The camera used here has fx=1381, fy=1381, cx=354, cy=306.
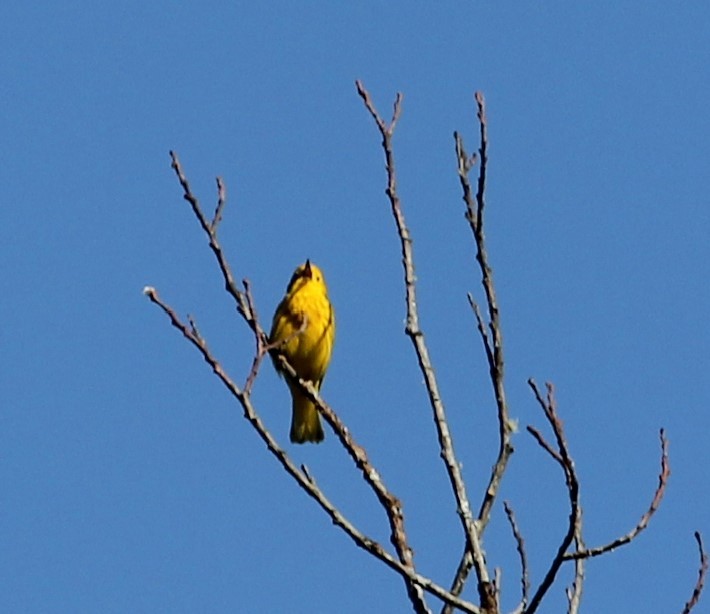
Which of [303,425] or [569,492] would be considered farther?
[303,425]

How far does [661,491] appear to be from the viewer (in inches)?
146

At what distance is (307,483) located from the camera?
363 centimetres

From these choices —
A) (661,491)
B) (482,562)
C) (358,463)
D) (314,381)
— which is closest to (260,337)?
(358,463)

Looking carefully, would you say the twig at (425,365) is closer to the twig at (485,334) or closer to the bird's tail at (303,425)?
the twig at (485,334)

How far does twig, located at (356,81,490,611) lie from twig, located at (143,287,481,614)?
0.12 metres

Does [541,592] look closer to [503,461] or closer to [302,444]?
[503,461]

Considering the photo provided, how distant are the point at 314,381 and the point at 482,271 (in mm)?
5388

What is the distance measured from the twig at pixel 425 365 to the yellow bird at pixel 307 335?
172 inches

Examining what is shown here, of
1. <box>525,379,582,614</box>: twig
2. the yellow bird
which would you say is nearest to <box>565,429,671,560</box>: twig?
<box>525,379,582,614</box>: twig

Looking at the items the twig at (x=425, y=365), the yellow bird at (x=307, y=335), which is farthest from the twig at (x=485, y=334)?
the yellow bird at (x=307, y=335)

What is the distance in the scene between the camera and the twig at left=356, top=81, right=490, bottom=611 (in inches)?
147

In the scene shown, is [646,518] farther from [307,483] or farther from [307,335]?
[307,335]

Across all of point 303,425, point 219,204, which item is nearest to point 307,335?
point 303,425

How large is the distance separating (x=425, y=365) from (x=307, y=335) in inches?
190
